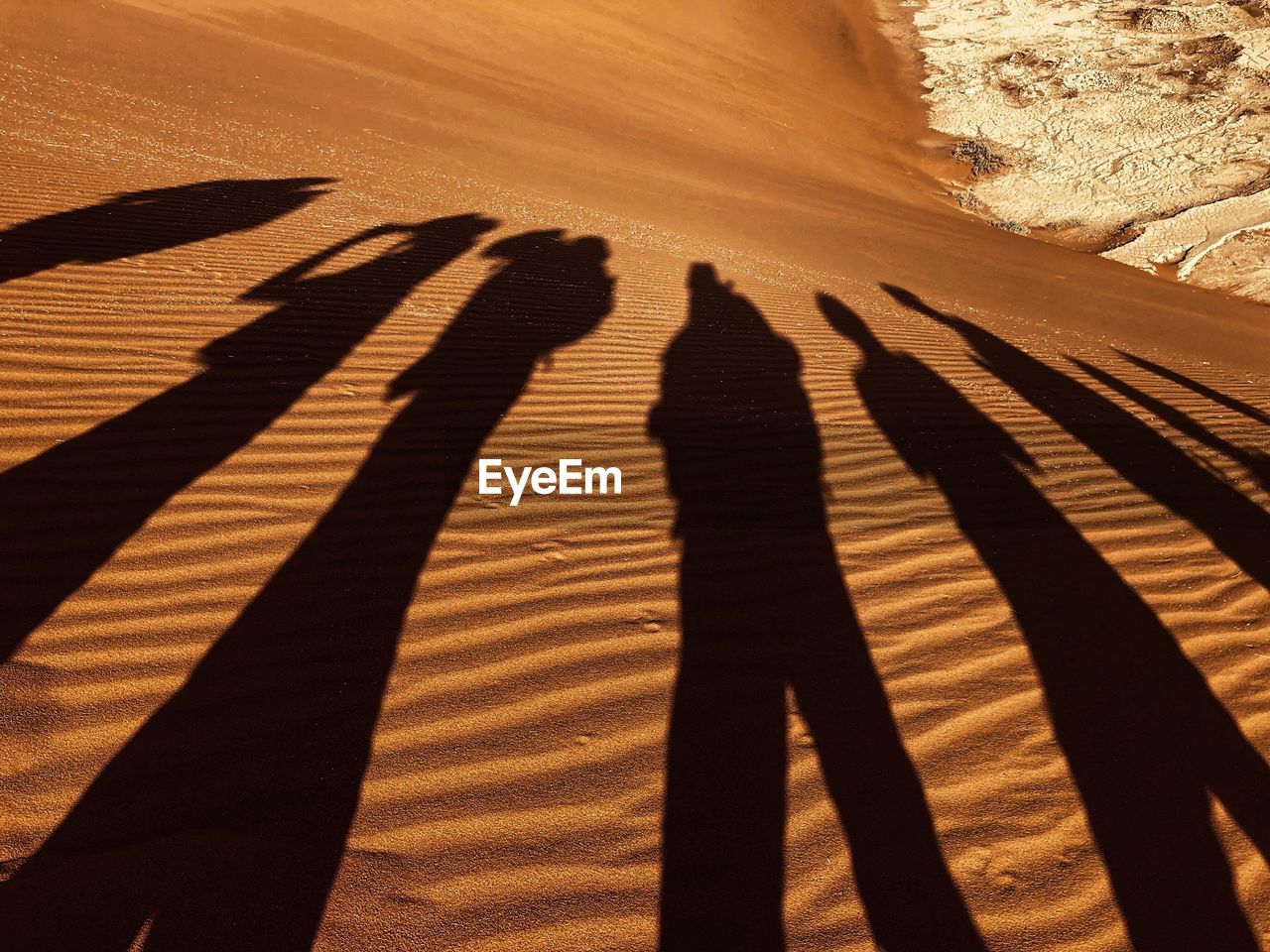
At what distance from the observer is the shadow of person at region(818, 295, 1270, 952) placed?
2535mm

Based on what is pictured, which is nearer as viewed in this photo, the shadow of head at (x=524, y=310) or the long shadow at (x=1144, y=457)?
the long shadow at (x=1144, y=457)

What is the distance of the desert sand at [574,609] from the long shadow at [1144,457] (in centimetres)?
5

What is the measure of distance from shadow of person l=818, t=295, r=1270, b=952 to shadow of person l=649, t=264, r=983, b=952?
0.65 metres

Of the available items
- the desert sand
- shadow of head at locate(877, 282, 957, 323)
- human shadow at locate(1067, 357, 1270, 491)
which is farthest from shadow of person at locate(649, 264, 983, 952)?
shadow of head at locate(877, 282, 957, 323)

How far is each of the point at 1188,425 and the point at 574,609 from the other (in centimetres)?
600

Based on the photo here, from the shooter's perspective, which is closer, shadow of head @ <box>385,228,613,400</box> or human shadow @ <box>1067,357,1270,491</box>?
shadow of head @ <box>385,228,613,400</box>

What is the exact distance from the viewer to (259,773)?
2.50 m

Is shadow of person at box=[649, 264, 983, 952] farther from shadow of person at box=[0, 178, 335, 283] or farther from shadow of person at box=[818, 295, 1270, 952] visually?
shadow of person at box=[0, 178, 335, 283]

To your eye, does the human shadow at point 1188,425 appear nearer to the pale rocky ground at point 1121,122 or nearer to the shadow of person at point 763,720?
the shadow of person at point 763,720

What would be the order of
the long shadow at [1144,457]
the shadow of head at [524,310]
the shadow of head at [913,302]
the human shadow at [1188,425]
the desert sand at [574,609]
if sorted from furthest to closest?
the shadow of head at [913,302] < the human shadow at [1188,425] < the shadow of head at [524,310] < the long shadow at [1144,457] < the desert sand at [574,609]

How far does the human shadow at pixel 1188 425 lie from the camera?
597cm

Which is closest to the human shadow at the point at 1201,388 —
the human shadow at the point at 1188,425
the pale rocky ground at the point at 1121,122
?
the human shadow at the point at 1188,425

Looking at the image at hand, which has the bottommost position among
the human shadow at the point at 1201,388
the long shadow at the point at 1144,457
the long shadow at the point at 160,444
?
the long shadow at the point at 160,444

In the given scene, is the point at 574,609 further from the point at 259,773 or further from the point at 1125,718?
the point at 1125,718
